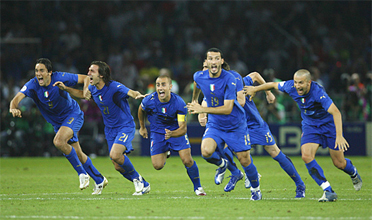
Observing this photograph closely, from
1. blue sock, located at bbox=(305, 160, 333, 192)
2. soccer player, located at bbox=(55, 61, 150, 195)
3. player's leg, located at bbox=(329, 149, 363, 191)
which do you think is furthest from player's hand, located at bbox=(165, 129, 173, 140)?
player's leg, located at bbox=(329, 149, 363, 191)

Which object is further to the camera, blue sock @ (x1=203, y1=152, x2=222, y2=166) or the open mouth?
blue sock @ (x1=203, y1=152, x2=222, y2=166)

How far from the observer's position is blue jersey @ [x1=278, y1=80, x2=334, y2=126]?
8062mm

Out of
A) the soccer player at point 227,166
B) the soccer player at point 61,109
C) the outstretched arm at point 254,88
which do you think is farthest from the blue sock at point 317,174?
the soccer player at point 61,109

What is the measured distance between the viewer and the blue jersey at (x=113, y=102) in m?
9.12

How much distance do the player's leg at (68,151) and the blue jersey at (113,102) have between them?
78 cm

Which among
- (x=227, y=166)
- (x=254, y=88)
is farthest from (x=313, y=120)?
(x=227, y=166)

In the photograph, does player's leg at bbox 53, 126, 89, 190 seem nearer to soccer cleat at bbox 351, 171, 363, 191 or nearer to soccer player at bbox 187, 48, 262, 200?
soccer player at bbox 187, 48, 262, 200

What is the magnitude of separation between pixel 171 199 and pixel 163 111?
160 centimetres

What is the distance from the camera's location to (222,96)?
8.20m

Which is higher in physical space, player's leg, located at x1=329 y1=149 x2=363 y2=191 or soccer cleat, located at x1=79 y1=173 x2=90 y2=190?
player's leg, located at x1=329 y1=149 x2=363 y2=191

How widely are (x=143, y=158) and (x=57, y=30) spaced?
6.11m

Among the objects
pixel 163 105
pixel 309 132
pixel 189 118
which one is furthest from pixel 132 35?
pixel 309 132

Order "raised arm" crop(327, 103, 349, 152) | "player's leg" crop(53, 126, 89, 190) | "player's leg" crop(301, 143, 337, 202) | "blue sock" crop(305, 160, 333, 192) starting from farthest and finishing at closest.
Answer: "player's leg" crop(53, 126, 89, 190) → "blue sock" crop(305, 160, 333, 192) → "player's leg" crop(301, 143, 337, 202) → "raised arm" crop(327, 103, 349, 152)

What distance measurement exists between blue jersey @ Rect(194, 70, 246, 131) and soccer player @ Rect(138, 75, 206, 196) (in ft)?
2.39
